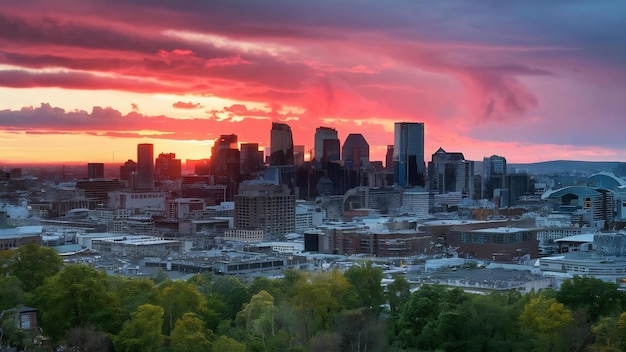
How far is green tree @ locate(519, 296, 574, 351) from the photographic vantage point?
31.6 m

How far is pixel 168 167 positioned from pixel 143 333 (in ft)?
422

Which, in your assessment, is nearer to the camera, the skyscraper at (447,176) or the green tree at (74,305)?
the green tree at (74,305)

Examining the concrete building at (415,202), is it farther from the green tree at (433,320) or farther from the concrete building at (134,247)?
the green tree at (433,320)

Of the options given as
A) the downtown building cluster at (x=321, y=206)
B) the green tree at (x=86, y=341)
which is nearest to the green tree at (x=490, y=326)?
the green tree at (x=86, y=341)

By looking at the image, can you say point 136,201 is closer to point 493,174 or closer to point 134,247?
point 134,247

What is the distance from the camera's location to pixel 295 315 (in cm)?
3331

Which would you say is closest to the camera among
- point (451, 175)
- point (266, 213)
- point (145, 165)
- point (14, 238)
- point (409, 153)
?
point (14, 238)

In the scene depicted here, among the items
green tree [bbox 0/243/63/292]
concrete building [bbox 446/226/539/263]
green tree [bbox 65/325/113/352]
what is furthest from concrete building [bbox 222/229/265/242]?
green tree [bbox 65/325/113/352]

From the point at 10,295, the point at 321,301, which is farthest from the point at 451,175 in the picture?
the point at 10,295

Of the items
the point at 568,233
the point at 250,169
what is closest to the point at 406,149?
the point at 250,169

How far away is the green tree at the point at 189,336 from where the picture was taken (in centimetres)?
2814

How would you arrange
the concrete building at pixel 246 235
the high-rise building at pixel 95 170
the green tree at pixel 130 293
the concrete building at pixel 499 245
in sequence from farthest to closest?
the high-rise building at pixel 95 170, the concrete building at pixel 246 235, the concrete building at pixel 499 245, the green tree at pixel 130 293

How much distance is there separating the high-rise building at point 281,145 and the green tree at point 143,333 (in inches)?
4638

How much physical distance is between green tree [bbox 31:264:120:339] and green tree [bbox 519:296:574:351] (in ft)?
41.1
